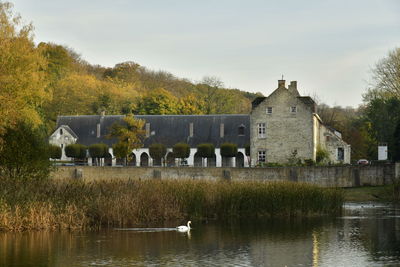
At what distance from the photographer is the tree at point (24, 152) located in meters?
34.4

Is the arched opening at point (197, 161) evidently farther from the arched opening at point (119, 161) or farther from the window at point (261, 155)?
the window at point (261, 155)

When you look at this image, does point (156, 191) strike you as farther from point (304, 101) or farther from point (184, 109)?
point (184, 109)

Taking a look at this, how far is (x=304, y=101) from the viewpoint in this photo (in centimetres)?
6281

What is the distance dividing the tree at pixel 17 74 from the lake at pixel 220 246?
12.5 m

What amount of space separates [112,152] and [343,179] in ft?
83.3

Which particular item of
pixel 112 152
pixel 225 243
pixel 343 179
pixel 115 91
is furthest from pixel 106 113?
pixel 225 243

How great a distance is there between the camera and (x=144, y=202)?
29.8m

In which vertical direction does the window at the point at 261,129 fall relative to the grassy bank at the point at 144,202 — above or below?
above

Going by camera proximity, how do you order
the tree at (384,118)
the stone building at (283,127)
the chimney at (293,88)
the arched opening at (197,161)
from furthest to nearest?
the arched opening at (197,161) < the tree at (384,118) < the chimney at (293,88) < the stone building at (283,127)

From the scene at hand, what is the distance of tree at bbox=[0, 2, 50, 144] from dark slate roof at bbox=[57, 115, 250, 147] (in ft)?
82.6

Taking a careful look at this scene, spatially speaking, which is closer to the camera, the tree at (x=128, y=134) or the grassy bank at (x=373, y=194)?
the grassy bank at (x=373, y=194)

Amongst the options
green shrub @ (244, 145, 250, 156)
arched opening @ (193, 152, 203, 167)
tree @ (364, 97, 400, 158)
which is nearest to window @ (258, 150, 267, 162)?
green shrub @ (244, 145, 250, 156)

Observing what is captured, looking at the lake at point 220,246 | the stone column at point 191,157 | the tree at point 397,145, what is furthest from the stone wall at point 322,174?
the lake at point 220,246

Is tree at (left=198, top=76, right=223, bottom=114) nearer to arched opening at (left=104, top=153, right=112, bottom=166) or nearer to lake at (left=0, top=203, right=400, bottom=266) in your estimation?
arched opening at (left=104, top=153, right=112, bottom=166)
